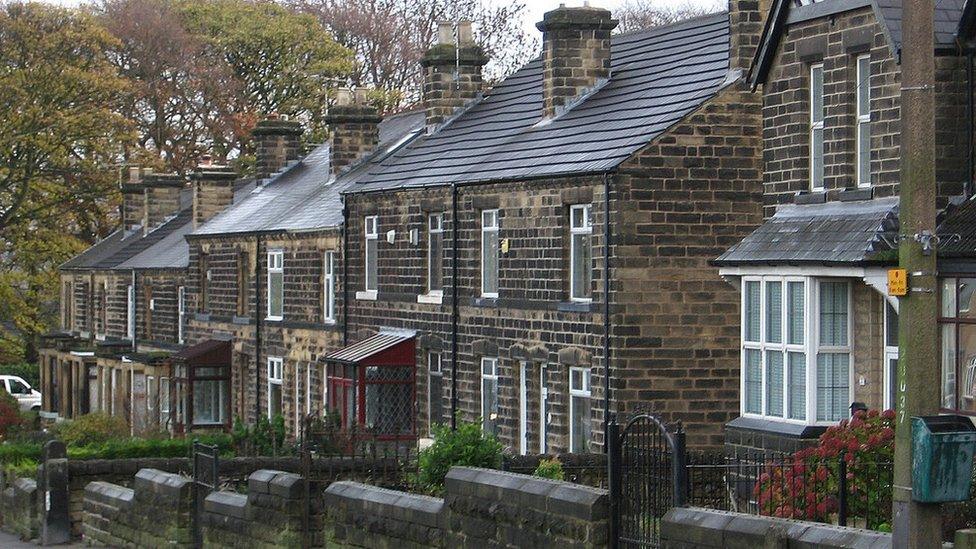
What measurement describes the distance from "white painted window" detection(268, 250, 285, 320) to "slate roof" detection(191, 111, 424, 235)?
0.73 metres

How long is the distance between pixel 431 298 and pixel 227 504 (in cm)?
1327

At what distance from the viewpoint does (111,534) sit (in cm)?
2586

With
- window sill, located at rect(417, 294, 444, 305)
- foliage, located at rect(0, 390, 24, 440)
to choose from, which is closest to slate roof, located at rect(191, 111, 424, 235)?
window sill, located at rect(417, 294, 444, 305)

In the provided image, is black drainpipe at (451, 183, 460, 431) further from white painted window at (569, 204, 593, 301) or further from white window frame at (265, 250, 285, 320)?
white window frame at (265, 250, 285, 320)

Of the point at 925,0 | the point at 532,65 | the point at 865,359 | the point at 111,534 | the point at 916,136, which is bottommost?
the point at 111,534

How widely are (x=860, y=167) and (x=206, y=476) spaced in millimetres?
9180

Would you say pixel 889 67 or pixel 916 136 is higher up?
pixel 889 67

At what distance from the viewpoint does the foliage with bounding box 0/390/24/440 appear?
148 feet

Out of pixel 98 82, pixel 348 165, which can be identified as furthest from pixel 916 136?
pixel 98 82

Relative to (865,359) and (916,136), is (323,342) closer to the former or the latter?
(865,359)

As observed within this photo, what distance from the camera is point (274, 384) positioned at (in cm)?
4553

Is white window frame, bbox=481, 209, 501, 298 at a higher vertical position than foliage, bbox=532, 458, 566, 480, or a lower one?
higher

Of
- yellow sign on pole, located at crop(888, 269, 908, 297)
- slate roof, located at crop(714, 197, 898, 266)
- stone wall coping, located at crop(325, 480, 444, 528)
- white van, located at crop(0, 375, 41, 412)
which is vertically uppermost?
slate roof, located at crop(714, 197, 898, 266)

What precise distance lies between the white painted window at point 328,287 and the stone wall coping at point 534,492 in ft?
77.1
